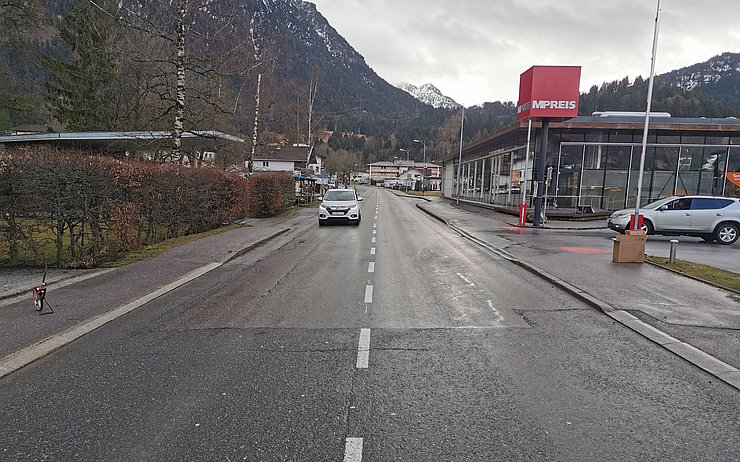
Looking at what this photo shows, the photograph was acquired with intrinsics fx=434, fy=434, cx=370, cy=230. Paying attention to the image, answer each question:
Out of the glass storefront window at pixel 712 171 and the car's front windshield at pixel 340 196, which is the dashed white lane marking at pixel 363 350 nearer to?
the car's front windshield at pixel 340 196

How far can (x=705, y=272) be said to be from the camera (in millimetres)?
9867

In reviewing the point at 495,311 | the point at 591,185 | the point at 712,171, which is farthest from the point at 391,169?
the point at 495,311

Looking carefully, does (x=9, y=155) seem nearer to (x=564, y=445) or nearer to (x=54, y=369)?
(x=54, y=369)

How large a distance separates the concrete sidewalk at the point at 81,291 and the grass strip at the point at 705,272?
10719mm

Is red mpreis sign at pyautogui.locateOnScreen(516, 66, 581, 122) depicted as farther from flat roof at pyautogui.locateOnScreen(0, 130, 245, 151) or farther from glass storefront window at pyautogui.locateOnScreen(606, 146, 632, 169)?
flat roof at pyautogui.locateOnScreen(0, 130, 245, 151)

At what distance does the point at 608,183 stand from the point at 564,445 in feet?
102

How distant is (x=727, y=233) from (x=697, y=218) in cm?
114

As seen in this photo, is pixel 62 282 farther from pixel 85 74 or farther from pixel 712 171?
pixel 712 171

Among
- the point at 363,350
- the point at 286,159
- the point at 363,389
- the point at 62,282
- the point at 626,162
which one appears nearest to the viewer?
the point at 363,389

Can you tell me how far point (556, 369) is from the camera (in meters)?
4.57

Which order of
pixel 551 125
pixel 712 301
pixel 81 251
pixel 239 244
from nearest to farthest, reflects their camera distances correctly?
pixel 712 301
pixel 81 251
pixel 239 244
pixel 551 125

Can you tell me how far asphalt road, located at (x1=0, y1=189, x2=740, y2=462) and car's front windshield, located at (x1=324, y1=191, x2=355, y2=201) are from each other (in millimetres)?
14761

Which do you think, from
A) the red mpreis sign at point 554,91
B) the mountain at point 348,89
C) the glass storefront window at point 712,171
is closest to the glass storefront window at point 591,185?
the glass storefront window at point 712,171

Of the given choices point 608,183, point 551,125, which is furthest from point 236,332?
point 608,183
